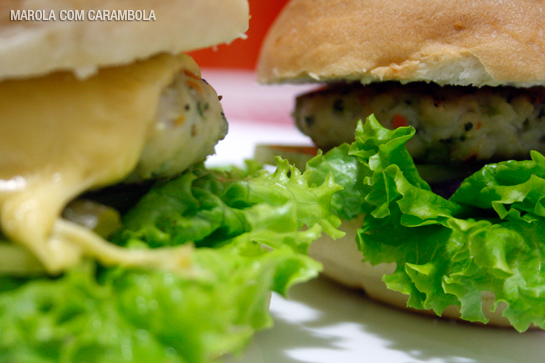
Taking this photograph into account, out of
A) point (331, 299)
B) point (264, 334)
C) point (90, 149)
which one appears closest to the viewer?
point (90, 149)

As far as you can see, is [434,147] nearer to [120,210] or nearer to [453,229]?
[453,229]

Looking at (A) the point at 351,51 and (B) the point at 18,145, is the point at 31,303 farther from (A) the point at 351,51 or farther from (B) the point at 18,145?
(A) the point at 351,51

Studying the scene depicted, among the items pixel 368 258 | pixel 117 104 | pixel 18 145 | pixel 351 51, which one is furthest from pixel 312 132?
pixel 18 145

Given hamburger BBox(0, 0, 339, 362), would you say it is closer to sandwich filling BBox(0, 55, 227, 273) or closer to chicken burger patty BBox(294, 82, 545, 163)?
sandwich filling BBox(0, 55, 227, 273)

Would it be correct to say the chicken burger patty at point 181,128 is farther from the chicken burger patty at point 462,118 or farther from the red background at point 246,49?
the red background at point 246,49

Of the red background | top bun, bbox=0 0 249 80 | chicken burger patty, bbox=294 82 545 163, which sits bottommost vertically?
the red background

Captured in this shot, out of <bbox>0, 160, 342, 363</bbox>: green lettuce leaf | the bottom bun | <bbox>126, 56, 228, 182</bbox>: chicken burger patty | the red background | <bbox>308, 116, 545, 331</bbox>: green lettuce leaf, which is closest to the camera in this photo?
<bbox>0, 160, 342, 363</bbox>: green lettuce leaf

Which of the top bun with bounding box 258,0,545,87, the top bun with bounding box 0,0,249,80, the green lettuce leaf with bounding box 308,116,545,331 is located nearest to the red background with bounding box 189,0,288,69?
the top bun with bounding box 258,0,545,87

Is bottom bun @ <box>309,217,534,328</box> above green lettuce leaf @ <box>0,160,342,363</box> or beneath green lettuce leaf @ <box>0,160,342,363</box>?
beneath
